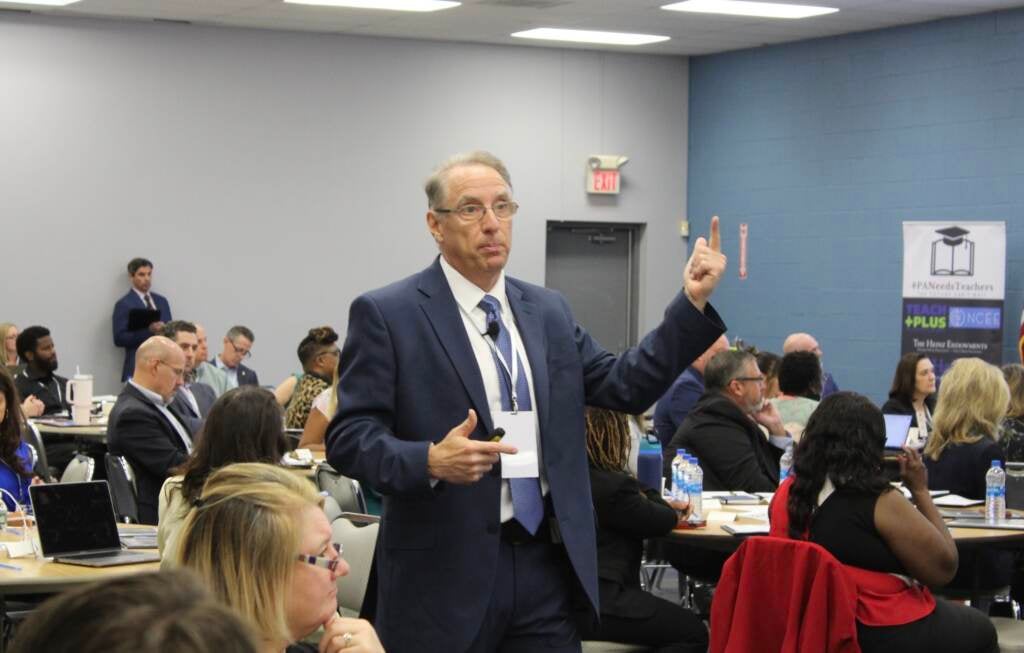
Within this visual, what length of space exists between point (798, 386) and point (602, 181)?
623cm

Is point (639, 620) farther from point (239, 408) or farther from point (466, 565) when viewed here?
point (466, 565)

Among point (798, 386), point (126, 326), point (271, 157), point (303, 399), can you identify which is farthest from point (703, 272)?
point (271, 157)

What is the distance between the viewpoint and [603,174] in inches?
557

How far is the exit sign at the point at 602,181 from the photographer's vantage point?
1410 centimetres

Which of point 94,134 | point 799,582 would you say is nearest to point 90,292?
point 94,134

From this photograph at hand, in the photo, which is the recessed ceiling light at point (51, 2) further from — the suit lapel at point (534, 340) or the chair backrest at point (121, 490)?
the suit lapel at point (534, 340)

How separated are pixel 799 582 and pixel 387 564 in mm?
1584

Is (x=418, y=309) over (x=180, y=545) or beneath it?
over

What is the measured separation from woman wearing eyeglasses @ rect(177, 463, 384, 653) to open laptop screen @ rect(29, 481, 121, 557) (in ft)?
8.38

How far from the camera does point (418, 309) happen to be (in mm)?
2873

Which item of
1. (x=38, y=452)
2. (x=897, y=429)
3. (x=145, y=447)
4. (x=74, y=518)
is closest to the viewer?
(x=74, y=518)

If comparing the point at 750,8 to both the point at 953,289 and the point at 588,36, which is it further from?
the point at 953,289

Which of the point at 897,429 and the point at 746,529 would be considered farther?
the point at 897,429

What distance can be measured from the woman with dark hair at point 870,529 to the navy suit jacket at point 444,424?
63.1 inches
